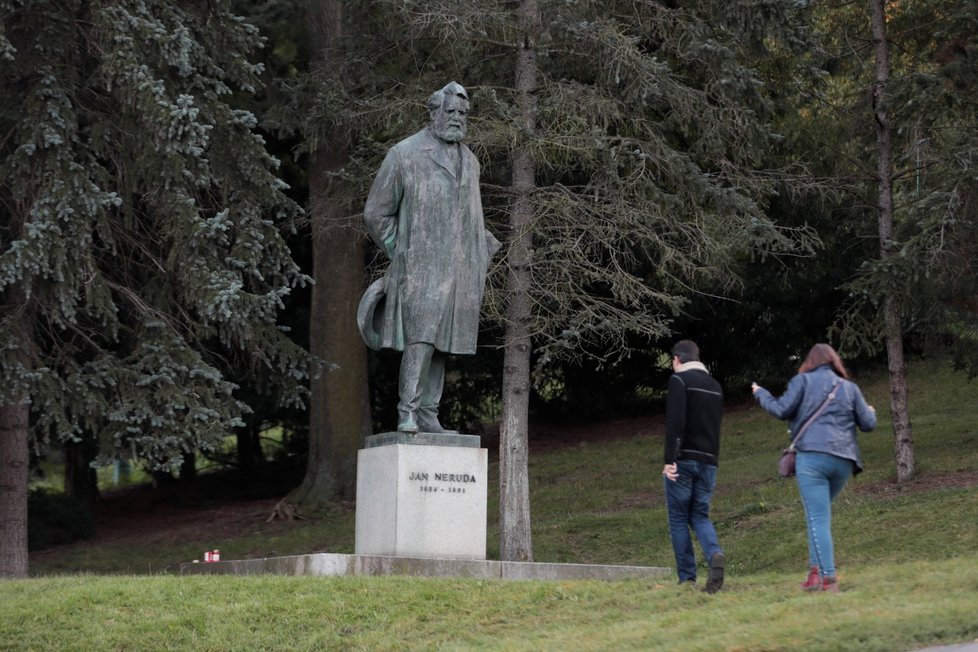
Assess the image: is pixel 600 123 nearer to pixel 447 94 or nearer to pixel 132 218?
pixel 447 94

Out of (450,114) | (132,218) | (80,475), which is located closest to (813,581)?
(450,114)

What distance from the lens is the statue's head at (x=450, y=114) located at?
1312 centimetres

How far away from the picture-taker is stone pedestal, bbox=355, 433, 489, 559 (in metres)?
12.4

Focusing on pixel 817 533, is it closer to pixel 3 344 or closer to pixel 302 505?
pixel 3 344

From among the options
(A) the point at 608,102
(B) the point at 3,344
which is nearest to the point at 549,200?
(A) the point at 608,102

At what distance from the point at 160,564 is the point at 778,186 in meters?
11.1

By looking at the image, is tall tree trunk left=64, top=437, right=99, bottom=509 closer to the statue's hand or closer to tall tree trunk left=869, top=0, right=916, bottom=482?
the statue's hand

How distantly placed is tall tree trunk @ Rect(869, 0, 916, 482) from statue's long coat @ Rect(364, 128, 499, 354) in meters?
7.50

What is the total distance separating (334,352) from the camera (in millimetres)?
22891

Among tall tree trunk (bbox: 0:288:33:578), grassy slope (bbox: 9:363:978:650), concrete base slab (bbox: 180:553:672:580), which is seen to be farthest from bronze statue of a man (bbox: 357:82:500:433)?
tall tree trunk (bbox: 0:288:33:578)

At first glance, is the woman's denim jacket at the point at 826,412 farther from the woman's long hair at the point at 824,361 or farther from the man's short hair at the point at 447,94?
the man's short hair at the point at 447,94

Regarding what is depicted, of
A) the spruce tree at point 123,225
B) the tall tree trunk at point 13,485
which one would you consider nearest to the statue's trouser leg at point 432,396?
the spruce tree at point 123,225

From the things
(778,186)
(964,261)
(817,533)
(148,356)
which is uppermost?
(778,186)

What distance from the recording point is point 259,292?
64.2 ft
